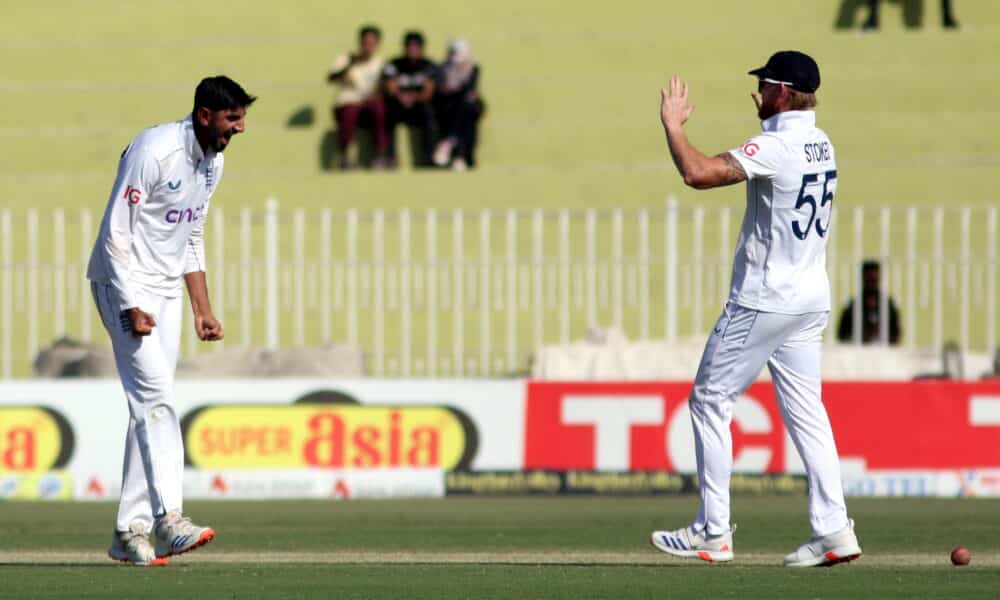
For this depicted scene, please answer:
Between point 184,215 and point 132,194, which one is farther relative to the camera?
point 184,215

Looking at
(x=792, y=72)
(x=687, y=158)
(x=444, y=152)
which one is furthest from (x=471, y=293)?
(x=687, y=158)

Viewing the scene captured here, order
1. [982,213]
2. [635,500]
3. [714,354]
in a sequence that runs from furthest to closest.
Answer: [982,213] < [635,500] < [714,354]

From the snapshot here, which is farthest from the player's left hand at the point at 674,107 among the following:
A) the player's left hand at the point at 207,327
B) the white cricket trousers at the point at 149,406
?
the white cricket trousers at the point at 149,406

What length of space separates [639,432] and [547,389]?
70 cm

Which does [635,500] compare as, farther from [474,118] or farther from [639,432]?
[474,118]

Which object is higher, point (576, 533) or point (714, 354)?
point (714, 354)

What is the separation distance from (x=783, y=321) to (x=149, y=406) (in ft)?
8.34

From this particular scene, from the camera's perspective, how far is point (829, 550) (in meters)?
7.98

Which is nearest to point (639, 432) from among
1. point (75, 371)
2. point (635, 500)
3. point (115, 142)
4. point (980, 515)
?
point (635, 500)

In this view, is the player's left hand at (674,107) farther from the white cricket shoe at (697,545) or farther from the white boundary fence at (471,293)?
the white boundary fence at (471,293)

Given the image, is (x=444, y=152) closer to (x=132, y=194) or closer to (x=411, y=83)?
(x=411, y=83)

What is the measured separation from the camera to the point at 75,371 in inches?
591

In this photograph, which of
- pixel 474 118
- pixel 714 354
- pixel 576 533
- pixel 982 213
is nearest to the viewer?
pixel 714 354

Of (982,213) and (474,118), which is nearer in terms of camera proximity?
(982,213)
